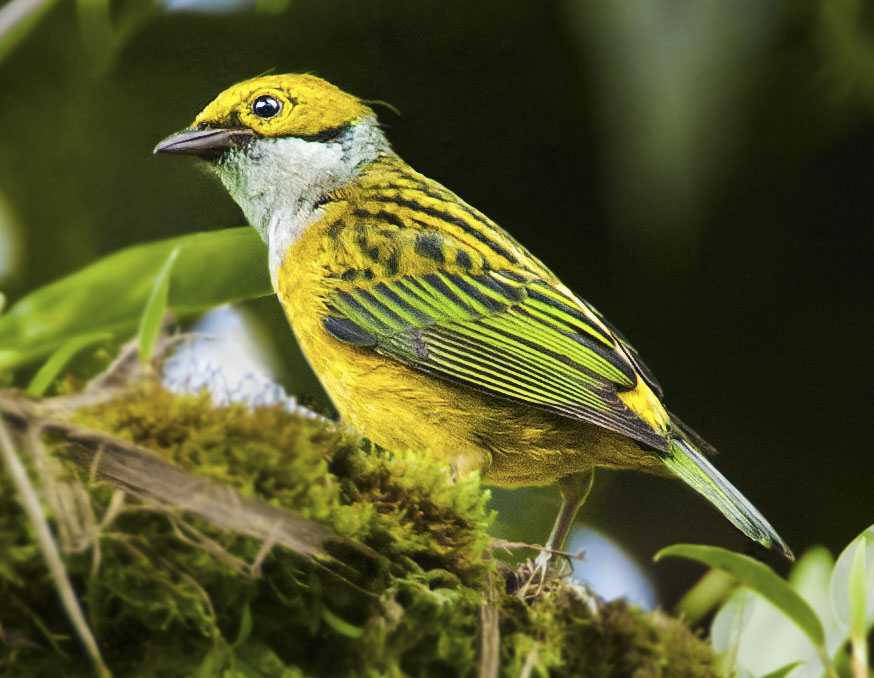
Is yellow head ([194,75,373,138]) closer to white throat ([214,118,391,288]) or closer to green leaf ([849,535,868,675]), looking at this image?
white throat ([214,118,391,288])

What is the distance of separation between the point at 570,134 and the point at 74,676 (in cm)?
137

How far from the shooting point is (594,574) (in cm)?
172

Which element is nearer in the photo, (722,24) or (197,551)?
(197,551)

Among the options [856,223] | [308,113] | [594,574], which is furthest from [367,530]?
[856,223]

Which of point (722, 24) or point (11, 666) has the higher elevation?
point (722, 24)

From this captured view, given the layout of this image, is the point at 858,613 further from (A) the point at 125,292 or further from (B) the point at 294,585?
(A) the point at 125,292

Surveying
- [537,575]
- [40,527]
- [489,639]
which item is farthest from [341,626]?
[40,527]

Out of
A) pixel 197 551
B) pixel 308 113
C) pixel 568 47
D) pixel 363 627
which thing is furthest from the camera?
pixel 568 47

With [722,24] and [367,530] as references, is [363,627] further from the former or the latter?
[722,24]

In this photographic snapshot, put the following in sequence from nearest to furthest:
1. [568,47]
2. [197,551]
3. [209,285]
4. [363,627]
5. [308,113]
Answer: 1. [197,551]
2. [363,627]
3. [209,285]
4. [308,113]
5. [568,47]

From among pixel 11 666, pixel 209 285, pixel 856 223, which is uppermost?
pixel 856 223

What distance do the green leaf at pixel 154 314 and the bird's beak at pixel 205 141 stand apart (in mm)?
213

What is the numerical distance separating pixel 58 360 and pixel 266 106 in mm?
603

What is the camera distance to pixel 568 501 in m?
1.75
